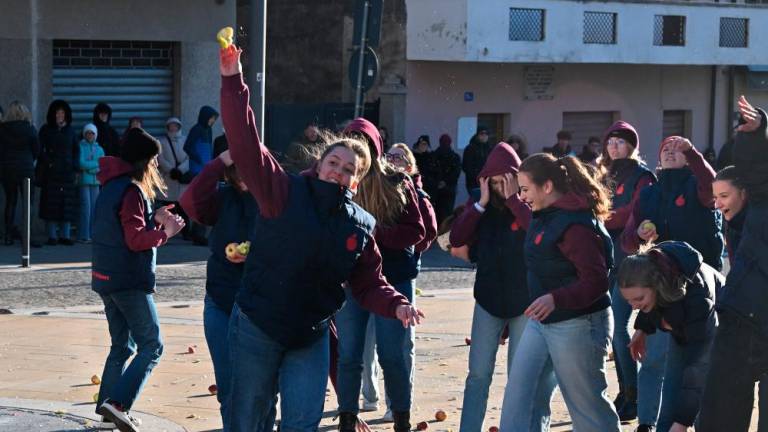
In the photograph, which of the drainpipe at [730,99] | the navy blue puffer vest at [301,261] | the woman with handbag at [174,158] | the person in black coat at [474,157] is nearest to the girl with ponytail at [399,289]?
the navy blue puffer vest at [301,261]

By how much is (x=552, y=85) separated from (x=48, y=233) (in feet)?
38.5

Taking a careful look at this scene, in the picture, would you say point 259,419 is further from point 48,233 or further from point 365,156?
point 48,233

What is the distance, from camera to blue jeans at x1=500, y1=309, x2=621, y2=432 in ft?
21.6

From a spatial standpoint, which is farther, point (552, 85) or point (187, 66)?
point (552, 85)

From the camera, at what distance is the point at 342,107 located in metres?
22.7

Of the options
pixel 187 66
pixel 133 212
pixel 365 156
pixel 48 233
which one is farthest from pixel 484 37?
pixel 365 156

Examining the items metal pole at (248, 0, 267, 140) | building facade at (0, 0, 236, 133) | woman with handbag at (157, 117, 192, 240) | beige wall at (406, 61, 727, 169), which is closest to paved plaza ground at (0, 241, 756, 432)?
metal pole at (248, 0, 267, 140)

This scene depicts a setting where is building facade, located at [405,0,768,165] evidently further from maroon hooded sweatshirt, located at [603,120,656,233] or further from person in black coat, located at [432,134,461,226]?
maroon hooded sweatshirt, located at [603,120,656,233]

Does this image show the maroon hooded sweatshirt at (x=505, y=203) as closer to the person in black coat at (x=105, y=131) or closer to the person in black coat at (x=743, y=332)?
the person in black coat at (x=743, y=332)

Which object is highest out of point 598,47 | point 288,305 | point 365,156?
point 598,47

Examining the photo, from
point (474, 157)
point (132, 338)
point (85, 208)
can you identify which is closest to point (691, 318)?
point (132, 338)

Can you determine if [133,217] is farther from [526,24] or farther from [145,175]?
[526,24]

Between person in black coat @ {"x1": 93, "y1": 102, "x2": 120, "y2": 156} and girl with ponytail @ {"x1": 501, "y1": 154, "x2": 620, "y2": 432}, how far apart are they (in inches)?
486

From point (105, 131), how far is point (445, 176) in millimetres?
5177
